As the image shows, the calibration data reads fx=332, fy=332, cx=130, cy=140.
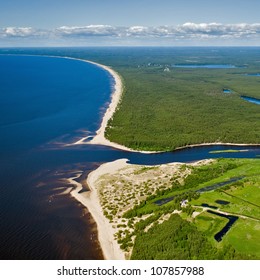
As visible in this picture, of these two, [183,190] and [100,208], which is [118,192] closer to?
[100,208]

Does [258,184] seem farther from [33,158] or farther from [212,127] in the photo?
[33,158]

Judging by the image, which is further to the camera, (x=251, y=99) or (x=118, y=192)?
(x=251, y=99)

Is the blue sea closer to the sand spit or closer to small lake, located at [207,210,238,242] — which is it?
the sand spit

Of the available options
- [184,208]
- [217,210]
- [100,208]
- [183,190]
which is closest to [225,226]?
[217,210]

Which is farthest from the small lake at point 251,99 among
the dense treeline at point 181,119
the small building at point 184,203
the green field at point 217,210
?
the small building at point 184,203

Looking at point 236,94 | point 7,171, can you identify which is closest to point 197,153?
point 7,171

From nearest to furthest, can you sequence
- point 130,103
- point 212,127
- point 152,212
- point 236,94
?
point 152,212, point 212,127, point 130,103, point 236,94
